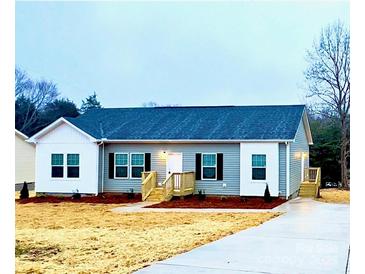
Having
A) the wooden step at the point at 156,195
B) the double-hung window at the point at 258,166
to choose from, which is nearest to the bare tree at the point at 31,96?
the wooden step at the point at 156,195

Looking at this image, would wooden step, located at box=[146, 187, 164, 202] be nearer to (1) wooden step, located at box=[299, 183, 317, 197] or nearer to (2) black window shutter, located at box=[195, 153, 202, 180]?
(2) black window shutter, located at box=[195, 153, 202, 180]

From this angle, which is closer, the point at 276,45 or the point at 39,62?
the point at 276,45

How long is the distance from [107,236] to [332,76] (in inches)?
581

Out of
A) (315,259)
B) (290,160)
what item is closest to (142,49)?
(290,160)

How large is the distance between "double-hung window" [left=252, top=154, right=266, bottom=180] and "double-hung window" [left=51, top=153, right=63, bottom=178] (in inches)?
254

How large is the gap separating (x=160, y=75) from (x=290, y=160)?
26.6 meters

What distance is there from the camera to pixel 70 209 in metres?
12.6

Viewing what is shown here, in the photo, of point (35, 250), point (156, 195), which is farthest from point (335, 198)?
point (35, 250)

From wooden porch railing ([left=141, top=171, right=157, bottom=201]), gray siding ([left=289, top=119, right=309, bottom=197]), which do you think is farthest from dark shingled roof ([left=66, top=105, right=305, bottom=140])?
wooden porch railing ([left=141, top=171, right=157, bottom=201])

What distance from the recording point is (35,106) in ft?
111

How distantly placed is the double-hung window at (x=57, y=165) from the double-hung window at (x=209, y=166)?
485 centimetres

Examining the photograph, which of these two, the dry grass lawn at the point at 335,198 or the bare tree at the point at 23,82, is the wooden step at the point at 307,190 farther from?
the bare tree at the point at 23,82

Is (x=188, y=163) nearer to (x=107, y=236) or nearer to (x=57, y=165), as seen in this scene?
(x=57, y=165)
